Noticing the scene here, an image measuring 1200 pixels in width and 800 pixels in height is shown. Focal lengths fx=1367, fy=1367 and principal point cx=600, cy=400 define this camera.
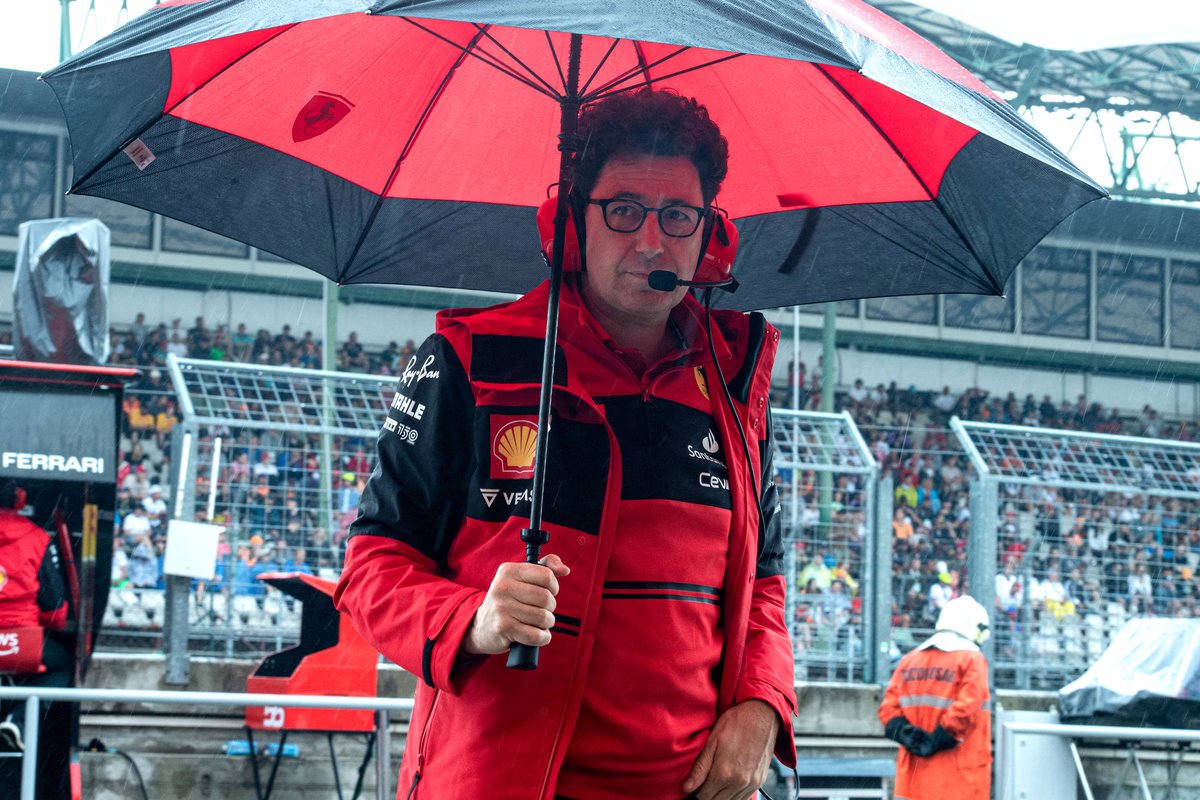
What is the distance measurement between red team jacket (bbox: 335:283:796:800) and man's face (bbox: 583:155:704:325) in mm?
76

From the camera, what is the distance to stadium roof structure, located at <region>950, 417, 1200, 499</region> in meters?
9.73

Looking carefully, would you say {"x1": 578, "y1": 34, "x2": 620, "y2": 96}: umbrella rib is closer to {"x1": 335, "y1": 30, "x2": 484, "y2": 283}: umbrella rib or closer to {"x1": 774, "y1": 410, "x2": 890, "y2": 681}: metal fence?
{"x1": 335, "y1": 30, "x2": 484, "y2": 283}: umbrella rib

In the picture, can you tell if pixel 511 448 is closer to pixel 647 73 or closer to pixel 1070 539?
pixel 647 73

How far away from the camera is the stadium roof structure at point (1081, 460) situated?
9734 millimetres

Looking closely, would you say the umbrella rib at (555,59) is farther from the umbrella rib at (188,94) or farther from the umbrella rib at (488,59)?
the umbrella rib at (188,94)

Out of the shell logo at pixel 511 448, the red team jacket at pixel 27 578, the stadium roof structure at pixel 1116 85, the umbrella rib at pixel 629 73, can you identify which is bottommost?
the red team jacket at pixel 27 578

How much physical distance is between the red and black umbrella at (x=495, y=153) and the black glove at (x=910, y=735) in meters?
5.41

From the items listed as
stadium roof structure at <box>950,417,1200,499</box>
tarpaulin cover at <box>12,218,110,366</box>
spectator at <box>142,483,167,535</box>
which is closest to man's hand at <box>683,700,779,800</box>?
tarpaulin cover at <box>12,218,110,366</box>

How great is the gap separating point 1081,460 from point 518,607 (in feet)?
29.4

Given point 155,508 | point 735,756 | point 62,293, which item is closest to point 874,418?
point 155,508

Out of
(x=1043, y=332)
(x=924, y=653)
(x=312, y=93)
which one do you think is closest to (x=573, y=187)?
(x=312, y=93)

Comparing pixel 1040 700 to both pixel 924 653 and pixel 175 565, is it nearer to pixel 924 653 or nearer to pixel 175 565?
pixel 924 653

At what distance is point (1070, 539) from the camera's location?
988 cm

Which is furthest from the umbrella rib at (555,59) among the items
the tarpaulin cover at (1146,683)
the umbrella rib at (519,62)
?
the tarpaulin cover at (1146,683)
